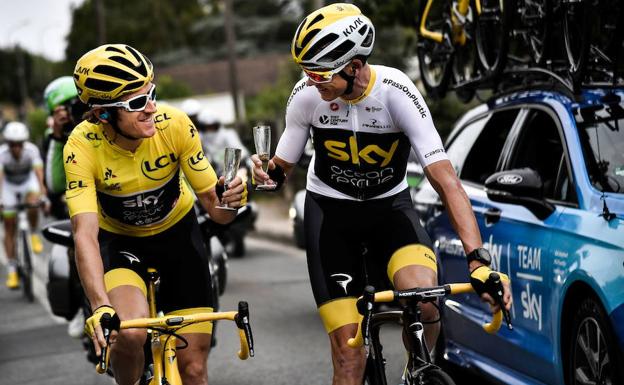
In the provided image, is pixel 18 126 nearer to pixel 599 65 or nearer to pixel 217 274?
pixel 217 274

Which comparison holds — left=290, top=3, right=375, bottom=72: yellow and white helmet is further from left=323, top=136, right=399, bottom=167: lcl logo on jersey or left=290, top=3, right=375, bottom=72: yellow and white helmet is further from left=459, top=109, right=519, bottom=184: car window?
left=459, top=109, right=519, bottom=184: car window

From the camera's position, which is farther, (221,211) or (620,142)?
(620,142)

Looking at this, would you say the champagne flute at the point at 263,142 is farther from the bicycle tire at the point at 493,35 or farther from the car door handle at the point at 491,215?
the bicycle tire at the point at 493,35

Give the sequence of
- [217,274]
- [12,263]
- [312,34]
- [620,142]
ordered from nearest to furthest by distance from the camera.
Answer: [312,34] → [620,142] → [217,274] → [12,263]

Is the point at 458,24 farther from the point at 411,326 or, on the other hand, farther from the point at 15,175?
the point at 15,175

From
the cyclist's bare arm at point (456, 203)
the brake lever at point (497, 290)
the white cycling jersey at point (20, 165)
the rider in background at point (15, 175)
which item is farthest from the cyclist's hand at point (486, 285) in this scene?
the white cycling jersey at point (20, 165)

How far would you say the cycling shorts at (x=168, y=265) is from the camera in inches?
231

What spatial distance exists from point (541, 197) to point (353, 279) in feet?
4.34

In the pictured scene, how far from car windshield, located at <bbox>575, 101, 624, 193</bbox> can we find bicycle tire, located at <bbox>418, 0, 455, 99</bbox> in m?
3.05

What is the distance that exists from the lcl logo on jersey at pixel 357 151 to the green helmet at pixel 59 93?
12.5ft

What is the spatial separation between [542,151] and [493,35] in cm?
209

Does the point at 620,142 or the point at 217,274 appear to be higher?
the point at 620,142

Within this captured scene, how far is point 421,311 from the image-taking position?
217 inches

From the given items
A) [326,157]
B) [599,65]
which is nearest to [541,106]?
[599,65]
